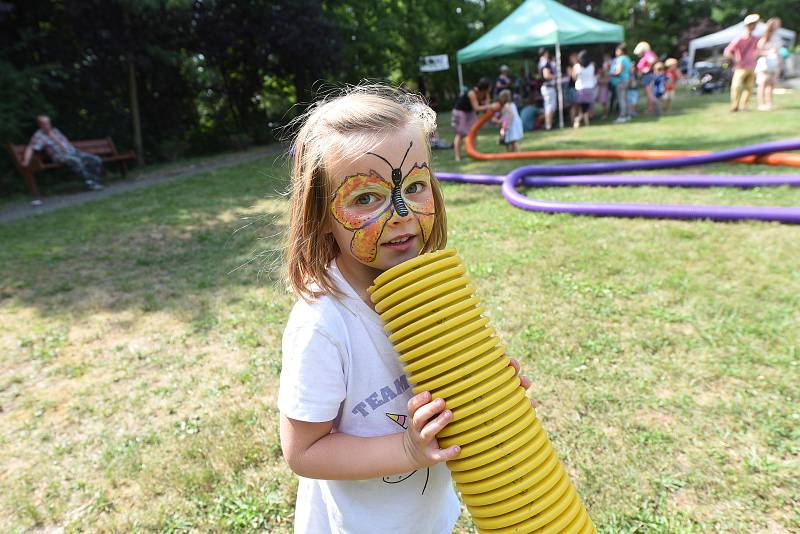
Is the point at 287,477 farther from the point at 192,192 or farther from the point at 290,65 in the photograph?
the point at 290,65

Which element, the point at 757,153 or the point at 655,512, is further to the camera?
the point at 757,153

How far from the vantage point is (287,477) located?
275cm

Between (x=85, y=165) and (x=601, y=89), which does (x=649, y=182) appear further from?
(x=601, y=89)

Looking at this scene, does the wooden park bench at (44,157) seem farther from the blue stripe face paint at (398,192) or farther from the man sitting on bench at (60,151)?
the blue stripe face paint at (398,192)

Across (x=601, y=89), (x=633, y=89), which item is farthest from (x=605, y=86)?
(x=633, y=89)

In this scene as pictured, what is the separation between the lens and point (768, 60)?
12.6 metres

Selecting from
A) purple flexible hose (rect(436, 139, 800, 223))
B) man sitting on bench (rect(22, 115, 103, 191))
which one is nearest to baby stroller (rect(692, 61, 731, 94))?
purple flexible hose (rect(436, 139, 800, 223))

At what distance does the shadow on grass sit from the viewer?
521 cm

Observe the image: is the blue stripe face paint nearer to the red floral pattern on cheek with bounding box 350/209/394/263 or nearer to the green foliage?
the red floral pattern on cheek with bounding box 350/209/394/263

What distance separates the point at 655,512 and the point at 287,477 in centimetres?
181

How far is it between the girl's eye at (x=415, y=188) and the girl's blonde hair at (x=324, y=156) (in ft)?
0.35

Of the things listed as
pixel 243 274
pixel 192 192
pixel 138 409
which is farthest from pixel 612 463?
pixel 192 192

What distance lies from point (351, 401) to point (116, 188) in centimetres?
1187

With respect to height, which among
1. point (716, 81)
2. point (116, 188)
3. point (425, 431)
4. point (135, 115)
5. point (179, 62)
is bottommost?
point (716, 81)
